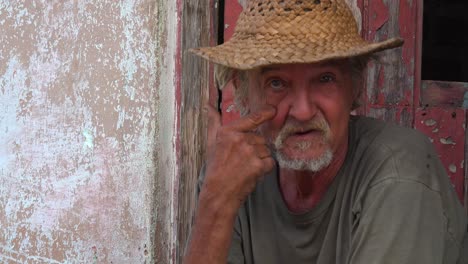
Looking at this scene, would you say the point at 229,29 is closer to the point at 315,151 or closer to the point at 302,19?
the point at 302,19

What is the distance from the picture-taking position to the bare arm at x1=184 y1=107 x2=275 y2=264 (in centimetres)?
215

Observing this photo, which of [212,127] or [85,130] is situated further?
[85,130]

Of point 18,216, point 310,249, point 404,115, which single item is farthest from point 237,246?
point 18,216

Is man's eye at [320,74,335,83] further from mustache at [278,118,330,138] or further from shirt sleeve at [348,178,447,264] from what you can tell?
shirt sleeve at [348,178,447,264]

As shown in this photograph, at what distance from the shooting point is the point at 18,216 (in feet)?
11.5

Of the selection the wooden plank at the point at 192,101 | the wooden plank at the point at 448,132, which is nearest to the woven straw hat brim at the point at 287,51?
the wooden plank at the point at 192,101

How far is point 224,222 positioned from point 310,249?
0.37 m

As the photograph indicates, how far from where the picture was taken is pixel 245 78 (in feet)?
8.15

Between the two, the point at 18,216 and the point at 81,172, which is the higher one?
the point at 81,172

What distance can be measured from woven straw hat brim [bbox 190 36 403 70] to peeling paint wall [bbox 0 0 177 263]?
0.98 meters

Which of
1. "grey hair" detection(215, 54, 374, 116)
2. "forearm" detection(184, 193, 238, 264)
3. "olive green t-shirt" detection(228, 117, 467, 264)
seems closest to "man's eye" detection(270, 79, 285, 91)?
"grey hair" detection(215, 54, 374, 116)

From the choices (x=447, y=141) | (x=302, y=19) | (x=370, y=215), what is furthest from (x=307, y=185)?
(x=447, y=141)

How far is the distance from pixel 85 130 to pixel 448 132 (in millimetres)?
1800

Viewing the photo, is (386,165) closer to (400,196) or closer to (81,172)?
(400,196)
